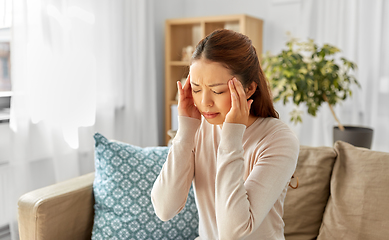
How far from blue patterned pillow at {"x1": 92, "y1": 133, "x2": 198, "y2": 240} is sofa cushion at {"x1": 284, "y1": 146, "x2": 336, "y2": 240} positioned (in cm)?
43

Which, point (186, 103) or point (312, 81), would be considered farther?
point (312, 81)

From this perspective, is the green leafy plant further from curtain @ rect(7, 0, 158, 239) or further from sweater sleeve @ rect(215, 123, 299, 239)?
sweater sleeve @ rect(215, 123, 299, 239)

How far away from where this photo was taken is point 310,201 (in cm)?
162

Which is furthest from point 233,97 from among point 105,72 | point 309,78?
point 105,72

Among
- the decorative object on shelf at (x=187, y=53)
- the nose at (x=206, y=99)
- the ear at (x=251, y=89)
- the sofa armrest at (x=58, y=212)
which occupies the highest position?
the decorative object on shelf at (x=187, y=53)

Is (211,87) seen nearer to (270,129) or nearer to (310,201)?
(270,129)

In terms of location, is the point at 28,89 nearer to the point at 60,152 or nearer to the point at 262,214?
the point at 60,152

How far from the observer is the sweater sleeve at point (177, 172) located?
111cm

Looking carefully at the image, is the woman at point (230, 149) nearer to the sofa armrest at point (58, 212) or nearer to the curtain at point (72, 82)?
the sofa armrest at point (58, 212)

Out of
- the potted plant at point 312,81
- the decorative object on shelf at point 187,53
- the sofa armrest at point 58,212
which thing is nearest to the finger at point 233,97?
the sofa armrest at point 58,212

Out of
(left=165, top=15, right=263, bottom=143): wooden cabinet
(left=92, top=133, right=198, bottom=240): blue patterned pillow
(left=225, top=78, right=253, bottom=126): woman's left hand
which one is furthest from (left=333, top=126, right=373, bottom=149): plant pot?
(left=225, top=78, right=253, bottom=126): woman's left hand

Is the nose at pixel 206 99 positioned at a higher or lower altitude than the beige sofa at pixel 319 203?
higher

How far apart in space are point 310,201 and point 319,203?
0.04 meters

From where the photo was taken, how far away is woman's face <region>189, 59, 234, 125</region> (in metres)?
1.00
